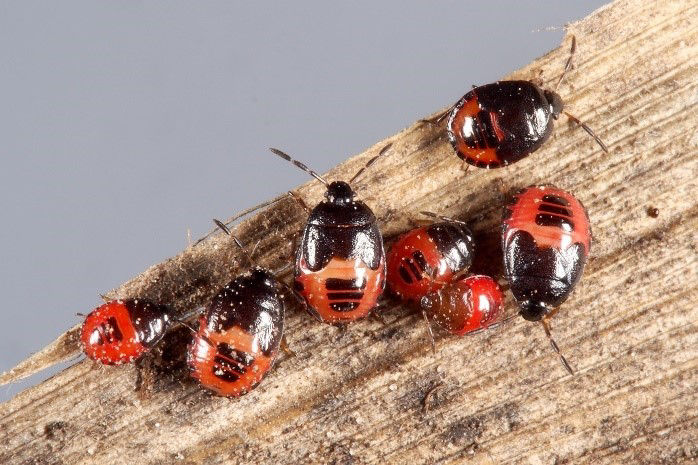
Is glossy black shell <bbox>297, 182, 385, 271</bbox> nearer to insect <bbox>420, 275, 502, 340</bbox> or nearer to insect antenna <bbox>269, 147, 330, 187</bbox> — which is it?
insect antenna <bbox>269, 147, 330, 187</bbox>

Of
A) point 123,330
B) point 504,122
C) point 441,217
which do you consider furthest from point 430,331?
point 123,330

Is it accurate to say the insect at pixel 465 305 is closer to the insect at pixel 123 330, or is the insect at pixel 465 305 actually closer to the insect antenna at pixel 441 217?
the insect antenna at pixel 441 217

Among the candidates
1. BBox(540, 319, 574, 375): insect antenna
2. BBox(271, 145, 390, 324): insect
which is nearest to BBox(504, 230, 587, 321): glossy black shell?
BBox(540, 319, 574, 375): insect antenna

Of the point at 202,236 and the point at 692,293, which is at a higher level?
the point at 202,236

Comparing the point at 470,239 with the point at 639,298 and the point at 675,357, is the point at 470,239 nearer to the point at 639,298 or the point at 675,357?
the point at 639,298

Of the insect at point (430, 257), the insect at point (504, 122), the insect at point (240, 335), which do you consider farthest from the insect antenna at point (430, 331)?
the insect at point (504, 122)

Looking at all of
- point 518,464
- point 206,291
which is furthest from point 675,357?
point 206,291
